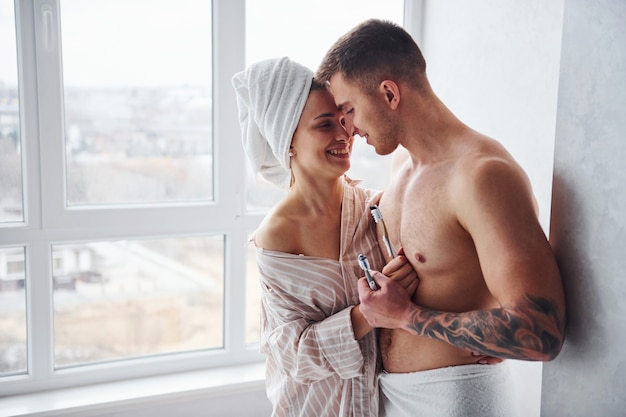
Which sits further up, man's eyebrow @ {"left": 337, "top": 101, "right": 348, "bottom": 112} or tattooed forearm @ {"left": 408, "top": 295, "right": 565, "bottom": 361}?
man's eyebrow @ {"left": 337, "top": 101, "right": 348, "bottom": 112}

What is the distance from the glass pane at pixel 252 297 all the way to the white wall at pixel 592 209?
1383 mm

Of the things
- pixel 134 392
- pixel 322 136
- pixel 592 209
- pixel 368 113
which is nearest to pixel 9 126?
pixel 134 392

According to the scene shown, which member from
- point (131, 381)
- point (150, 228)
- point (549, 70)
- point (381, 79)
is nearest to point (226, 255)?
point (150, 228)

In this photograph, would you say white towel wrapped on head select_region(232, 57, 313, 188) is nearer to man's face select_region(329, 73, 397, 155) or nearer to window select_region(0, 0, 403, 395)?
man's face select_region(329, 73, 397, 155)

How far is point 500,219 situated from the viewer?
109cm

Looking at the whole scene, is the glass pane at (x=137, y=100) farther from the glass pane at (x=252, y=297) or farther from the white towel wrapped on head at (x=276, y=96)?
the white towel wrapped on head at (x=276, y=96)

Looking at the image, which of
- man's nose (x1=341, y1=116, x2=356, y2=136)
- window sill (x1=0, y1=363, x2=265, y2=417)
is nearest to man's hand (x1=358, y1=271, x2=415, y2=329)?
man's nose (x1=341, y1=116, x2=356, y2=136)

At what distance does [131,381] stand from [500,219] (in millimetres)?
1545

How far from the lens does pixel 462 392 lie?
1317 mm

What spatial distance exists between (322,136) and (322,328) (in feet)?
1.56

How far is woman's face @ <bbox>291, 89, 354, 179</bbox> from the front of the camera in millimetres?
1504

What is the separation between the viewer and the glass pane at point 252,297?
2312 millimetres

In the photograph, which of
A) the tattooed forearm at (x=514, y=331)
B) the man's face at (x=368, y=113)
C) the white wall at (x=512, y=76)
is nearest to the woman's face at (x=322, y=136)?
the man's face at (x=368, y=113)

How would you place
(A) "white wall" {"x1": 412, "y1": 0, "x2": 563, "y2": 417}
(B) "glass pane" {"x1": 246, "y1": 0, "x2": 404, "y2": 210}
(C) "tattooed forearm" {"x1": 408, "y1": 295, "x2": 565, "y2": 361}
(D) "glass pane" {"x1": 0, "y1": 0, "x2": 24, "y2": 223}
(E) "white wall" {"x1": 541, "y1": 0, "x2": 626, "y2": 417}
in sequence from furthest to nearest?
(B) "glass pane" {"x1": 246, "y1": 0, "x2": 404, "y2": 210} < (D) "glass pane" {"x1": 0, "y1": 0, "x2": 24, "y2": 223} < (A) "white wall" {"x1": 412, "y1": 0, "x2": 563, "y2": 417} < (C) "tattooed forearm" {"x1": 408, "y1": 295, "x2": 565, "y2": 361} < (E) "white wall" {"x1": 541, "y1": 0, "x2": 626, "y2": 417}
